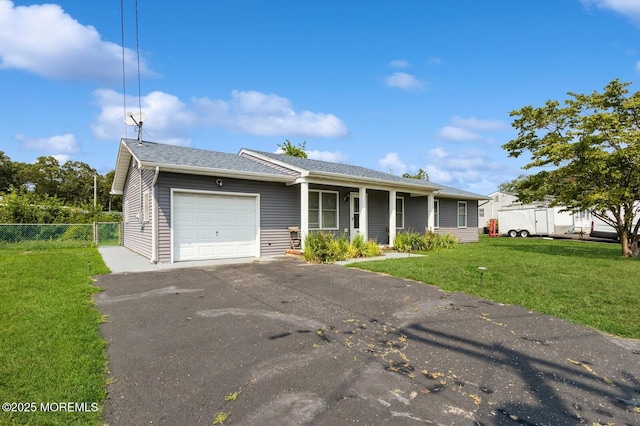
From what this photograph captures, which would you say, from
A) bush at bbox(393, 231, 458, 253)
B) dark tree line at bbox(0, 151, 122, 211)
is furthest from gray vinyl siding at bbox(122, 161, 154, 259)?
dark tree line at bbox(0, 151, 122, 211)

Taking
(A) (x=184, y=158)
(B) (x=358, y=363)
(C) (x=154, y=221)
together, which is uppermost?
(A) (x=184, y=158)

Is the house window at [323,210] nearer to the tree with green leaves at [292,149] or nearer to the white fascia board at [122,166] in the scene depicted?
the white fascia board at [122,166]

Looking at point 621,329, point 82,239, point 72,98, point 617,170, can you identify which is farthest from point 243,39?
point 617,170

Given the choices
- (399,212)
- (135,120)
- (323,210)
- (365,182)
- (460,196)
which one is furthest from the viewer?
(460,196)

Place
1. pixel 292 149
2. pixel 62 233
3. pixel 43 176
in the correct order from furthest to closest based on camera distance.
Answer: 1. pixel 43 176
2. pixel 292 149
3. pixel 62 233

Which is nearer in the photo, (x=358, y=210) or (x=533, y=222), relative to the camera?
(x=358, y=210)

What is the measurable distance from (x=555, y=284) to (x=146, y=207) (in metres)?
11.1

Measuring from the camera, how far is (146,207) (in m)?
10.6

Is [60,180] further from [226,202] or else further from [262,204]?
[262,204]

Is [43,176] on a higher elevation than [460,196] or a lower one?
higher

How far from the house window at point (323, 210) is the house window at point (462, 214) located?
9299 mm

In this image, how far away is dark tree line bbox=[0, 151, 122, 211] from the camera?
126 feet

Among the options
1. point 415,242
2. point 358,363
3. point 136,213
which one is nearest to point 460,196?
point 415,242

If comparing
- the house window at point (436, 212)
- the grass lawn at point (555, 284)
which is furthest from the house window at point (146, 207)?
the house window at point (436, 212)
